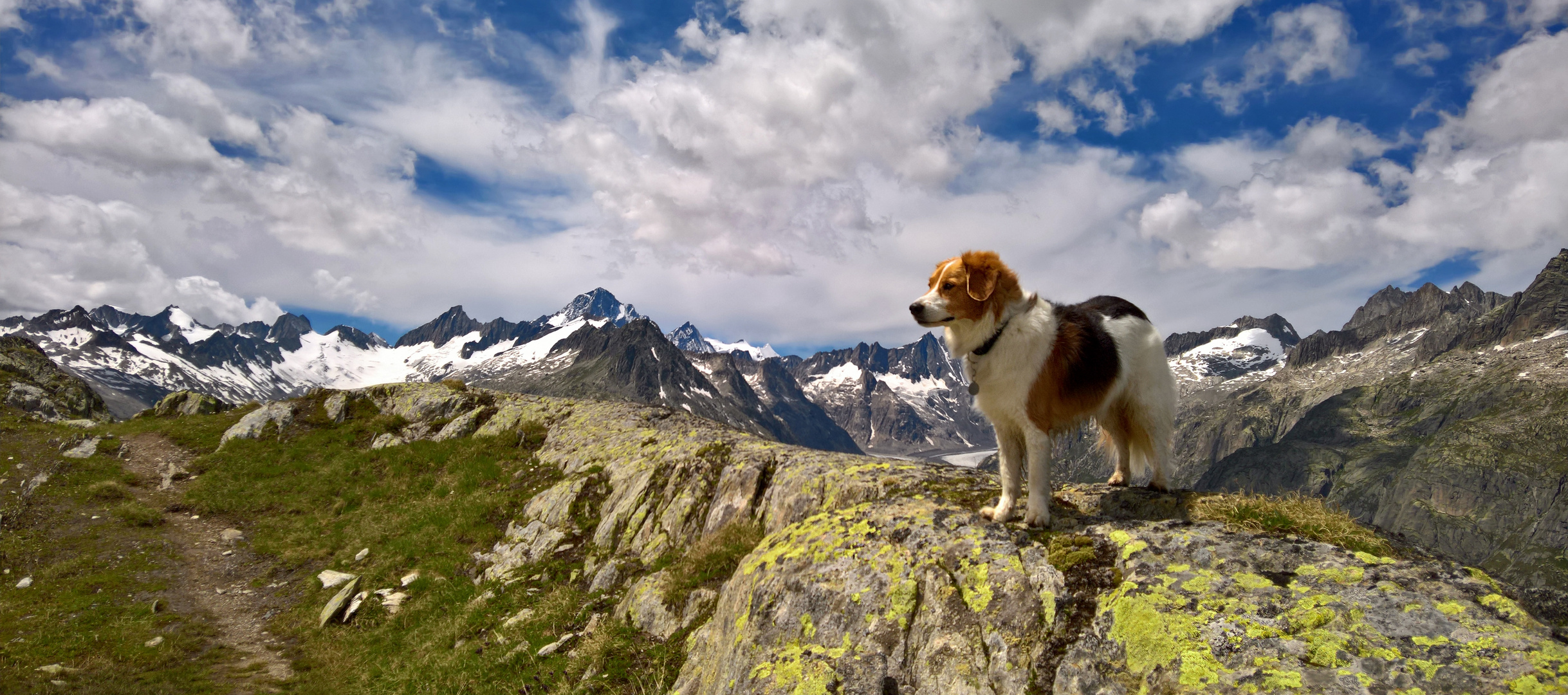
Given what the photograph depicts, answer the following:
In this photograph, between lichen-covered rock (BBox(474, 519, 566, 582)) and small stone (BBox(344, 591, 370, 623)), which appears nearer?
small stone (BBox(344, 591, 370, 623))

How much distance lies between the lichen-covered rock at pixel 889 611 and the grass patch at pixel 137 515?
26.5m

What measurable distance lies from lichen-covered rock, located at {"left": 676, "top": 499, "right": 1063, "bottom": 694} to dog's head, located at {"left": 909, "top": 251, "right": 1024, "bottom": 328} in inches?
114

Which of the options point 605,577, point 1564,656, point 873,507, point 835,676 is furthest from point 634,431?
point 1564,656

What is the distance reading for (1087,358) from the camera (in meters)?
8.70

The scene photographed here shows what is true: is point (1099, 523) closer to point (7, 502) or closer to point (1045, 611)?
point (1045, 611)

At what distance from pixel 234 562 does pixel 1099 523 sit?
26.8 m

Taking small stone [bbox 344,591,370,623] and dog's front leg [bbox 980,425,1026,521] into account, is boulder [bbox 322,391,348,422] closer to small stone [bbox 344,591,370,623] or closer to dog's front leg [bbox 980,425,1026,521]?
small stone [bbox 344,591,370,623]

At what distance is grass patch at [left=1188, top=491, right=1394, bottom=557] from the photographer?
21.2ft

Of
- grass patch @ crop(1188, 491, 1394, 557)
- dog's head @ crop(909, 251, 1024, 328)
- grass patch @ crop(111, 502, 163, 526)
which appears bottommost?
grass patch @ crop(111, 502, 163, 526)

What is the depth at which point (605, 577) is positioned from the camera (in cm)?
1431

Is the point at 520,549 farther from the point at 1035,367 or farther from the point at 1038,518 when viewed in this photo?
the point at 1035,367

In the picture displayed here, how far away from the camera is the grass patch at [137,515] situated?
906 inches

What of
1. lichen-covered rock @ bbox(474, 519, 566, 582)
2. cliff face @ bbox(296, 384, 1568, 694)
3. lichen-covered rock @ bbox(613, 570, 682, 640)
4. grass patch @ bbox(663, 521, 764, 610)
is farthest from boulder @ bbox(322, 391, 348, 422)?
grass patch @ bbox(663, 521, 764, 610)

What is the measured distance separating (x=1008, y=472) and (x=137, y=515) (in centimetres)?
3182
